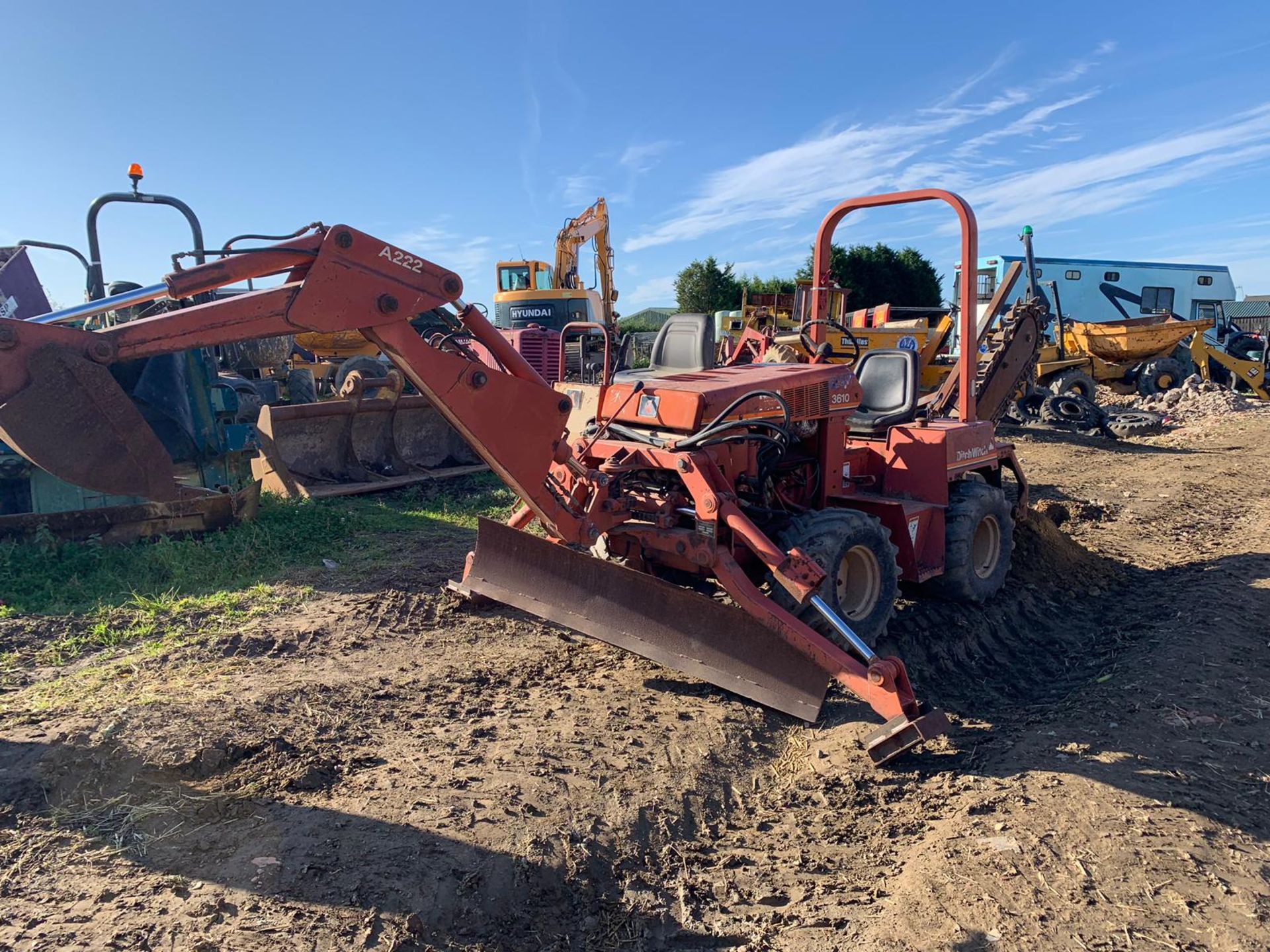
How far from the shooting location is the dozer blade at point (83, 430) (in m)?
2.96

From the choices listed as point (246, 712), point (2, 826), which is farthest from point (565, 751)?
point (2, 826)

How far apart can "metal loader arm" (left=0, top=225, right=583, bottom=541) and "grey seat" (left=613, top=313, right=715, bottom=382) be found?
1406 millimetres

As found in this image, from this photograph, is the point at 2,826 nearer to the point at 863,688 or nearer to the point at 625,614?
the point at 625,614

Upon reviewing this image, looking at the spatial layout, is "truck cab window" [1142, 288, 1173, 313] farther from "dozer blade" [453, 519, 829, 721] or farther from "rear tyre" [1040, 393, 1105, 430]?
"dozer blade" [453, 519, 829, 721]

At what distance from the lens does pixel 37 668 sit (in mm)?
4523

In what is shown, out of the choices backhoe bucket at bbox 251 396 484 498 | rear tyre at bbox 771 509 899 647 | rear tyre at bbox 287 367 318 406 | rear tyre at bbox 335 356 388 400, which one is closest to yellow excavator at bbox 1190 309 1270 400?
backhoe bucket at bbox 251 396 484 498

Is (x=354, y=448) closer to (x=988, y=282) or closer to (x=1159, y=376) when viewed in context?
(x=1159, y=376)

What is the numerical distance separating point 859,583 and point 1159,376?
1611cm

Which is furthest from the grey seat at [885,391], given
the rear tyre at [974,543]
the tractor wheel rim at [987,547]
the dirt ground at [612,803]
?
the dirt ground at [612,803]

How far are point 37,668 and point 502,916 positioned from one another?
3294mm

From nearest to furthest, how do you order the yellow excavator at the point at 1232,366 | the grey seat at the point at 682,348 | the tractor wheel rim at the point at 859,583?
the tractor wheel rim at the point at 859,583, the grey seat at the point at 682,348, the yellow excavator at the point at 1232,366

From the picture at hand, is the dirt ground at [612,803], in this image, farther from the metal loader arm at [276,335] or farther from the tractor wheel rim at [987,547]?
the metal loader arm at [276,335]

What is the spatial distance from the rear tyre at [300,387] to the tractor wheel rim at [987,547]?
9.84 meters

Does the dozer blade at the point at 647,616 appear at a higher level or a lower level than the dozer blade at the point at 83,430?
lower
